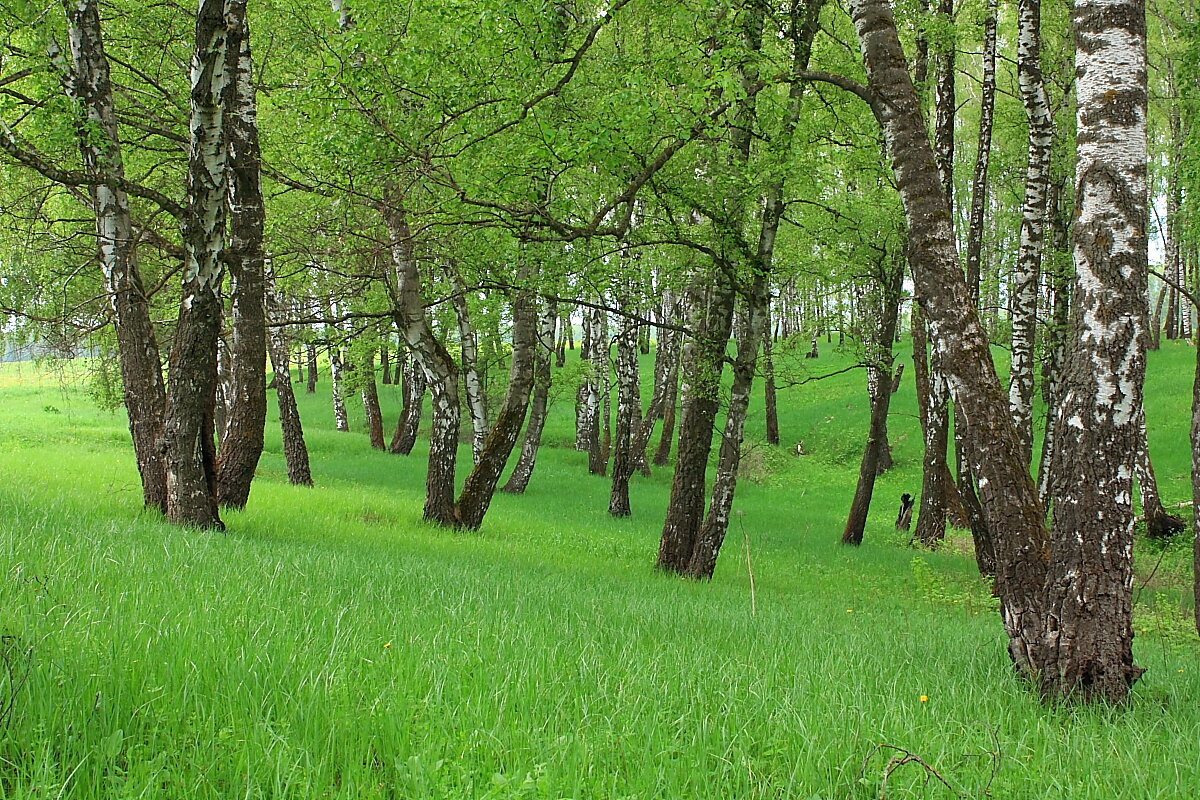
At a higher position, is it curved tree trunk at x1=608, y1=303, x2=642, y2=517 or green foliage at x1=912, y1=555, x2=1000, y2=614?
curved tree trunk at x1=608, y1=303, x2=642, y2=517

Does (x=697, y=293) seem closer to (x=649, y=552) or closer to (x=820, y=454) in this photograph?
(x=649, y=552)

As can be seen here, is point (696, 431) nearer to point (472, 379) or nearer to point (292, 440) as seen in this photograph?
point (472, 379)

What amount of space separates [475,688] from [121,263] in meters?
8.01

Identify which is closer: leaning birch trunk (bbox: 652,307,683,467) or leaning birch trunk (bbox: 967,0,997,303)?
leaning birch trunk (bbox: 967,0,997,303)

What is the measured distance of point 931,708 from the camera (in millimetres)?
4281

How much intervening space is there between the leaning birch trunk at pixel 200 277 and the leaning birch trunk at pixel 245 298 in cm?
148

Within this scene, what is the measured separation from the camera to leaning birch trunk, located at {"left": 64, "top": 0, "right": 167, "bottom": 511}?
8961 millimetres

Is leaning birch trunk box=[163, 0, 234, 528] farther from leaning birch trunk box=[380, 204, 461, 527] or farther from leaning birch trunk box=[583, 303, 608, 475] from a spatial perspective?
leaning birch trunk box=[583, 303, 608, 475]

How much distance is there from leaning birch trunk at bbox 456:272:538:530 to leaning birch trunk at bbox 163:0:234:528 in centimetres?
511

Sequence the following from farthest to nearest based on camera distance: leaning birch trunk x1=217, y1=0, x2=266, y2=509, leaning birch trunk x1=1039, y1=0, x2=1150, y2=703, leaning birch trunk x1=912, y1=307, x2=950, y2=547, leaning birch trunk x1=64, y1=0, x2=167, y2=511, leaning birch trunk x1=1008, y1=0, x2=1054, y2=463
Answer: leaning birch trunk x1=912, y1=307, x2=950, y2=547 < leaning birch trunk x1=1008, y1=0, x2=1054, y2=463 < leaning birch trunk x1=217, y1=0, x2=266, y2=509 < leaning birch trunk x1=64, y1=0, x2=167, y2=511 < leaning birch trunk x1=1039, y1=0, x2=1150, y2=703

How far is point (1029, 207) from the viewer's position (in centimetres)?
1330

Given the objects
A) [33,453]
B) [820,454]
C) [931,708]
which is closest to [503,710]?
[931,708]

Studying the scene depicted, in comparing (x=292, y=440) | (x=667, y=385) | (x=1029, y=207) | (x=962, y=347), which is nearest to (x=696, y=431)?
(x=962, y=347)

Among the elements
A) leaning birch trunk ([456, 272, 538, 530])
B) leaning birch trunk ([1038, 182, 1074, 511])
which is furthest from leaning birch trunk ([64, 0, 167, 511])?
leaning birch trunk ([1038, 182, 1074, 511])
